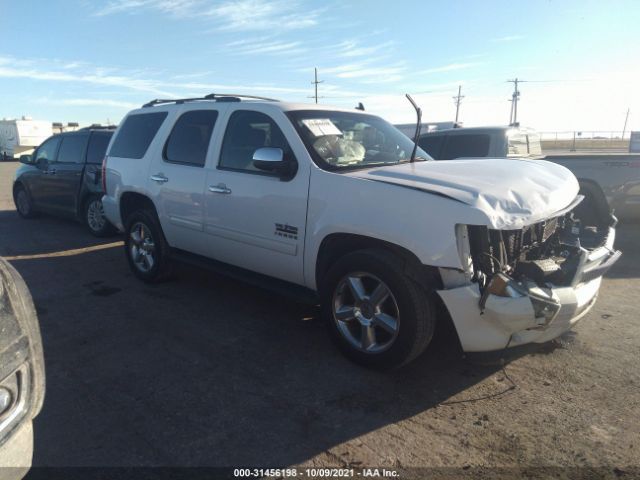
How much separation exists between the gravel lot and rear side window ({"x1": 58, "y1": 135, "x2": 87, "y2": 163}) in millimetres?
4518

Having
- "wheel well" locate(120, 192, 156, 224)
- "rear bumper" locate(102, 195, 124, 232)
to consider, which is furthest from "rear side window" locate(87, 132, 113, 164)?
"wheel well" locate(120, 192, 156, 224)

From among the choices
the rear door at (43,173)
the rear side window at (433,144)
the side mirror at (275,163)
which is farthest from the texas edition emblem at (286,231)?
the rear door at (43,173)

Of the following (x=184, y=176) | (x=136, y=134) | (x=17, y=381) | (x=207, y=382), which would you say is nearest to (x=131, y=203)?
(x=136, y=134)

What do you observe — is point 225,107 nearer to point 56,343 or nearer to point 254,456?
point 56,343

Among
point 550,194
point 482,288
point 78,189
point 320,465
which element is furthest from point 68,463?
point 78,189

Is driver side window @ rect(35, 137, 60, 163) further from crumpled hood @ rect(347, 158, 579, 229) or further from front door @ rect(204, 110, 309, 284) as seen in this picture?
crumpled hood @ rect(347, 158, 579, 229)

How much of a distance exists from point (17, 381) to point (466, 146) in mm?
7336

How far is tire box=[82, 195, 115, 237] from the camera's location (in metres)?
8.34

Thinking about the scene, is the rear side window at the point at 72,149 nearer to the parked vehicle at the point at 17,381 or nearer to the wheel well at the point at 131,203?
the wheel well at the point at 131,203

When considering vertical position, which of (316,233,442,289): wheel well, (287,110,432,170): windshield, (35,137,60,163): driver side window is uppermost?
(287,110,432,170): windshield

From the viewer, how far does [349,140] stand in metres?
4.29

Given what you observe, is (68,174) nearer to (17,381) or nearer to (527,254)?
(17,381)

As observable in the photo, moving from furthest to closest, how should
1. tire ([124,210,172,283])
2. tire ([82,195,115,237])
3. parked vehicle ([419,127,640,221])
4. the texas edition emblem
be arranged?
tire ([82,195,115,237]), parked vehicle ([419,127,640,221]), tire ([124,210,172,283]), the texas edition emblem

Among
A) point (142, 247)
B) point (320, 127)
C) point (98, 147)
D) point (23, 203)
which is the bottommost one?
point (23, 203)
